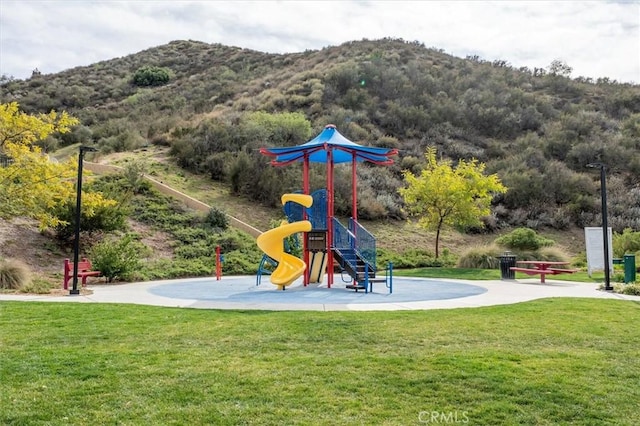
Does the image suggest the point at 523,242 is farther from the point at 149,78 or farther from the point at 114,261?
the point at 149,78

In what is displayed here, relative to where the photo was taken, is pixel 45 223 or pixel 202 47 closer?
pixel 45 223

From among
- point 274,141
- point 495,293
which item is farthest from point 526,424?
point 274,141

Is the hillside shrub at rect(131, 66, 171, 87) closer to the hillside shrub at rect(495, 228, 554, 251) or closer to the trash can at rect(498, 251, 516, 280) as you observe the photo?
the hillside shrub at rect(495, 228, 554, 251)

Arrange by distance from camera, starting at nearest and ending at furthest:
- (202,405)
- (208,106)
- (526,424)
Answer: (526,424)
(202,405)
(208,106)

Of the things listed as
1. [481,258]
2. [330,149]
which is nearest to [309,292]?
[330,149]

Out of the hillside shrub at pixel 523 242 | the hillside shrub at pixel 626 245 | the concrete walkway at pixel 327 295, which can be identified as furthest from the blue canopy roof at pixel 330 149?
the hillside shrub at pixel 626 245

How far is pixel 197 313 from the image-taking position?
9.40m

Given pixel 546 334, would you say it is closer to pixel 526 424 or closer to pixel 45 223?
pixel 526 424

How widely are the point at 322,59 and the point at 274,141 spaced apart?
2689 cm

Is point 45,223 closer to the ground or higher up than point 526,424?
higher up
